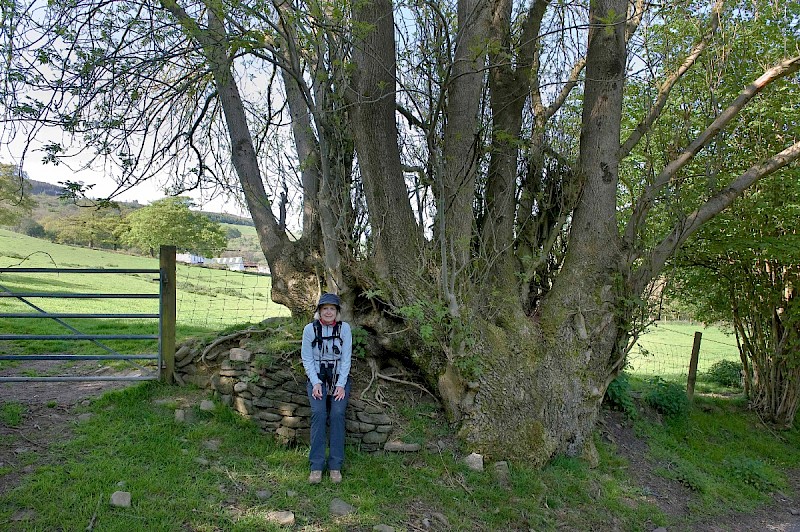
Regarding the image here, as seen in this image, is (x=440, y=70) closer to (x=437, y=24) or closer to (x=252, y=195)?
(x=437, y=24)

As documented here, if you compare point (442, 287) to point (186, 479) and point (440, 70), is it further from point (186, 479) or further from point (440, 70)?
point (186, 479)

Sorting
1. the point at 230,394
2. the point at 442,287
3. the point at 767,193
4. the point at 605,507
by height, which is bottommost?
the point at 605,507

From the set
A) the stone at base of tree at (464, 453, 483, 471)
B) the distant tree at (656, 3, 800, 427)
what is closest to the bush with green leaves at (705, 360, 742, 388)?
the distant tree at (656, 3, 800, 427)

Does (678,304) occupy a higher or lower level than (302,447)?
higher

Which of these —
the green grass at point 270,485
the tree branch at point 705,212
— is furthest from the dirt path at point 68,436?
the tree branch at point 705,212

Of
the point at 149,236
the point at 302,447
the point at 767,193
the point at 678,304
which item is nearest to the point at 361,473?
the point at 302,447

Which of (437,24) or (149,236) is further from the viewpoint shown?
(149,236)

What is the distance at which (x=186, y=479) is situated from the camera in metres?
4.30

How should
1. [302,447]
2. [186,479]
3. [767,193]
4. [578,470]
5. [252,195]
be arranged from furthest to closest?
[767,193] < [252,195] < [578,470] < [302,447] < [186,479]

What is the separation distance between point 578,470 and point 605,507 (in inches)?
18.2

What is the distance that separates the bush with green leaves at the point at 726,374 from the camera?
1104 centimetres

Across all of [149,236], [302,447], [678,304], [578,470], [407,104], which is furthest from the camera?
[149,236]

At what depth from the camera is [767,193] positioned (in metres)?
7.52

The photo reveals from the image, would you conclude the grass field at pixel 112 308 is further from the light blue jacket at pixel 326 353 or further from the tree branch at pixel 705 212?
the tree branch at pixel 705 212
